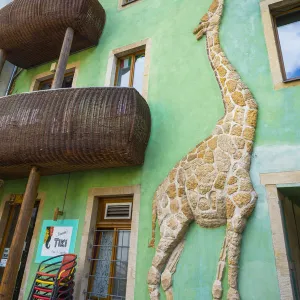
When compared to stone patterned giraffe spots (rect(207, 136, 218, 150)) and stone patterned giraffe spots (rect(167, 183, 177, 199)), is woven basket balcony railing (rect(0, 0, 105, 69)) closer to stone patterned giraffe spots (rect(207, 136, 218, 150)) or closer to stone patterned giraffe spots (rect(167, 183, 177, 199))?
stone patterned giraffe spots (rect(207, 136, 218, 150))

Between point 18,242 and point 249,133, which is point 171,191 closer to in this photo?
point 249,133

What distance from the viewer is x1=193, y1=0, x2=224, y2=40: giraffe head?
17.3 ft

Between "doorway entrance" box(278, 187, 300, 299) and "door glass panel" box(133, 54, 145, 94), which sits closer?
"doorway entrance" box(278, 187, 300, 299)

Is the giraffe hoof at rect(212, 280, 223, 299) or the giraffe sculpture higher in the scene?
the giraffe sculpture

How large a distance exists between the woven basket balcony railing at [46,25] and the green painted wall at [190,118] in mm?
378

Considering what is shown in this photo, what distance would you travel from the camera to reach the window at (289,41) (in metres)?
4.52

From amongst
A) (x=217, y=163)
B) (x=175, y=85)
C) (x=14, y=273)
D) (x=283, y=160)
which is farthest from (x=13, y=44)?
(x=283, y=160)

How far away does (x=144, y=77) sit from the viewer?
582cm

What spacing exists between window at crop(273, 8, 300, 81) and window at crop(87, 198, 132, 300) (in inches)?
134

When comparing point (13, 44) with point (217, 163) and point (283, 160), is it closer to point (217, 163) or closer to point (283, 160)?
point (217, 163)

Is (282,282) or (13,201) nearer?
(282,282)

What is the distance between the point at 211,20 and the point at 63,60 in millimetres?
3112

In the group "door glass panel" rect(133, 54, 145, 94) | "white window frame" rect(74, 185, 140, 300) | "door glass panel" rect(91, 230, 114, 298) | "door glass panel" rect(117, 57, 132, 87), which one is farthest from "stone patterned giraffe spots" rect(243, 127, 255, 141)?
"door glass panel" rect(117, 57, 132, 87)

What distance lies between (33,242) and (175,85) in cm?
403
